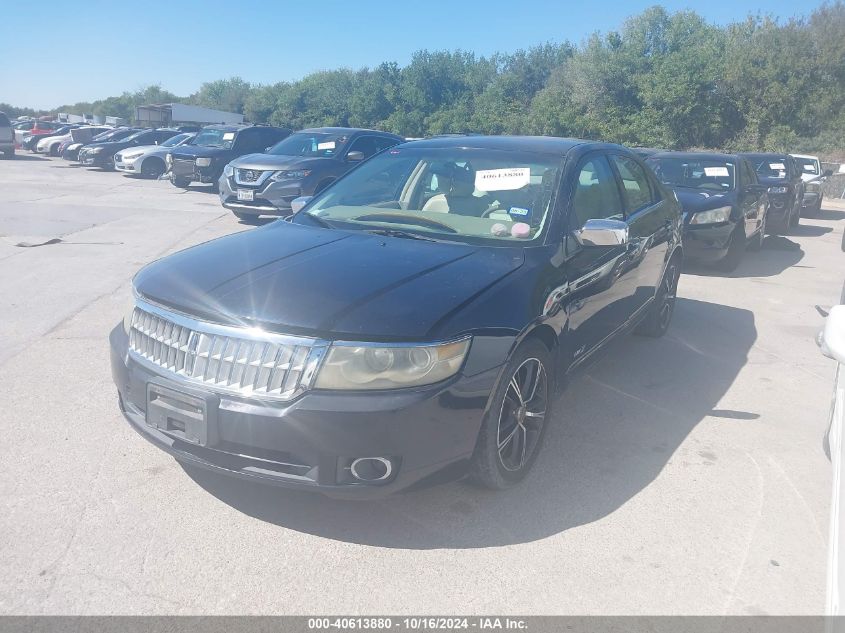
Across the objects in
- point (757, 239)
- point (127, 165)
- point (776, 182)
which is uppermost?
point (776, 182)

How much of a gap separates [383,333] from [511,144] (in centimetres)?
228

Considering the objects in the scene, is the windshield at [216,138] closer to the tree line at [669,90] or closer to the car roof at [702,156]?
the car roof at [702,156]

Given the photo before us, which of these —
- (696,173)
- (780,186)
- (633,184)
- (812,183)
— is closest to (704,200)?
(696,173)

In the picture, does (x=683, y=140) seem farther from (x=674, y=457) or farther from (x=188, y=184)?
(x=674, y=457)

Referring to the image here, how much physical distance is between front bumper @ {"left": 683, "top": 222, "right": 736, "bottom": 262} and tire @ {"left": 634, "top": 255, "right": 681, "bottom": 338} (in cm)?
308

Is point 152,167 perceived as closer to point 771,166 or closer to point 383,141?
point 383,141

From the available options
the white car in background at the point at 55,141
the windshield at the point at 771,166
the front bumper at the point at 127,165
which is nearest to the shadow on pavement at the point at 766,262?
the windshield at the point at 771,166

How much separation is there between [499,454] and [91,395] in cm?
265

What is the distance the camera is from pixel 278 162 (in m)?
12.5

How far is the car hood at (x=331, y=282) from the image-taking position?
9.64 feet

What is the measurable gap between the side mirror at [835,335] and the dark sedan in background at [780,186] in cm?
1197

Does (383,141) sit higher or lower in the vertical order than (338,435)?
higher

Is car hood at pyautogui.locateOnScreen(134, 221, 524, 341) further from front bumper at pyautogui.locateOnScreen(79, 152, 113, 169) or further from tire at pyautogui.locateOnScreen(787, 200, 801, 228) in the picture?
front bumper at pyautogui.locateOnScreen(79, 152, 113, 169)

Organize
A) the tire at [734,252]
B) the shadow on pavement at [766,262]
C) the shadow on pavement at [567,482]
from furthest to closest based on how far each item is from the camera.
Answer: the shadow on pavement at [766,262], the tire at [734,252], the shadow on pavement at [567,482]
